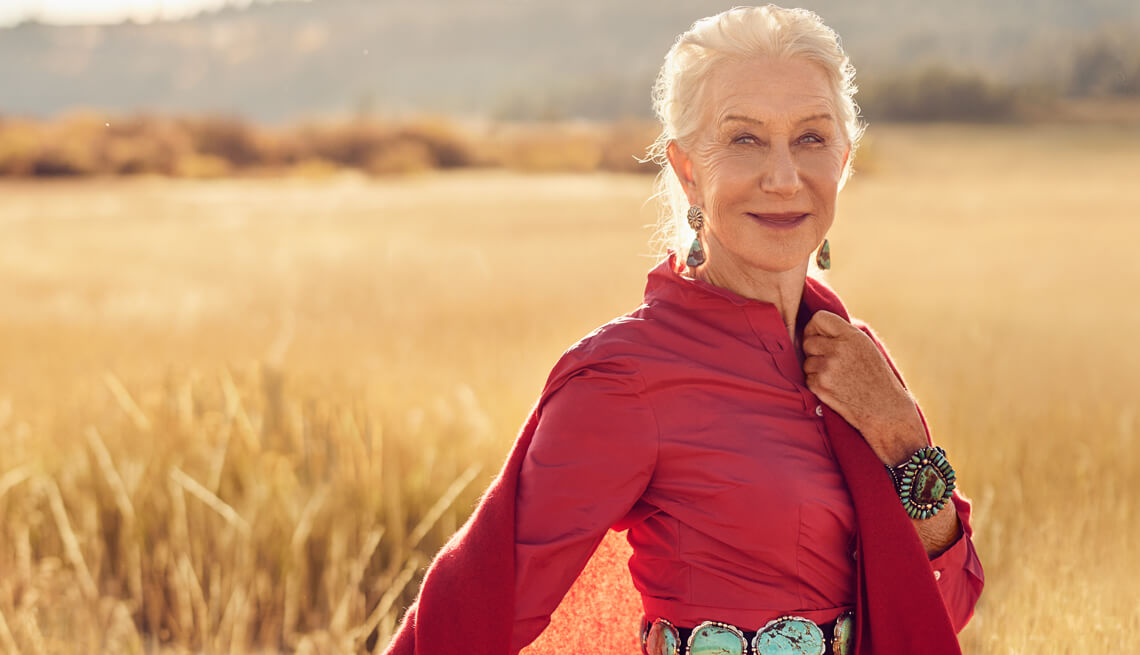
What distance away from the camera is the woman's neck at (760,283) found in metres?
1.99

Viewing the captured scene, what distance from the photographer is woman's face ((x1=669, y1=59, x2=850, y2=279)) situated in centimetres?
192

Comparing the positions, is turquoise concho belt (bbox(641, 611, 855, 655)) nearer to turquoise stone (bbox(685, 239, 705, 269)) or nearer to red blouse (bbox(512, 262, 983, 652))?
red blouse (bbox(512, 262, 983, 652))

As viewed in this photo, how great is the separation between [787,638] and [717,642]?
0.37ft

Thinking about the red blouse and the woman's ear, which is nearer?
→ the red blouse

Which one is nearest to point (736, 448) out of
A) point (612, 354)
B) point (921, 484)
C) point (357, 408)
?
point (612, 354)

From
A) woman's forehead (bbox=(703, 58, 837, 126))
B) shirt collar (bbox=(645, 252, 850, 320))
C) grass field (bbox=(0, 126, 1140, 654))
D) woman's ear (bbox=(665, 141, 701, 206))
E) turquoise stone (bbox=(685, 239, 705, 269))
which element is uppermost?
woman's forehead (bbox=(703, 58, 837, 126))

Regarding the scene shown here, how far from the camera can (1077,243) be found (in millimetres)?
8430

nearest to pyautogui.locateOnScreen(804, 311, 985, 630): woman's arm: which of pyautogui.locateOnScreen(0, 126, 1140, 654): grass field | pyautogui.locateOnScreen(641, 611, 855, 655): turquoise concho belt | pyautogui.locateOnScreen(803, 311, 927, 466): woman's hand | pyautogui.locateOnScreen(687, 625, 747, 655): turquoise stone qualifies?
pyautogui.locateOnScreen(803, 311, 927, 466): woman's hand

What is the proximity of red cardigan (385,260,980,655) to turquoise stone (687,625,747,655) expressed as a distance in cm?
21

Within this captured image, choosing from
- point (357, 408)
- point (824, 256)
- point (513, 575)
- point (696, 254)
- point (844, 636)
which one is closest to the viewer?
point (513, 575)

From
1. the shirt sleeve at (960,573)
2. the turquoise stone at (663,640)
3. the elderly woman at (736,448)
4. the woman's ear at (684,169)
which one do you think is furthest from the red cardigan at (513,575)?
the woman's ear at (684,169)

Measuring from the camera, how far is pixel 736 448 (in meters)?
1.83

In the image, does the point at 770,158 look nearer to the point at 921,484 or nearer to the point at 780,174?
the point at 780,174

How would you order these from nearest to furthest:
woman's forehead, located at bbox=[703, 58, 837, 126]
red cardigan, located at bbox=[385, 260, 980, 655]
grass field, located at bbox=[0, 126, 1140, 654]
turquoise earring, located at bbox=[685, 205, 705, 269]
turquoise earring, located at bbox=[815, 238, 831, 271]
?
red cardigan, located at bbox=[385, 260, 980, 655], woman's forehead, located at bbox=[703, 58, 837, 126], turquoise earring, located at bbox=[685, 205, 705, 269], turquoise earring, located at bbox=[815, 238, 831, 271], grass field, located at bbox=[0, 126, 1140, 654]
